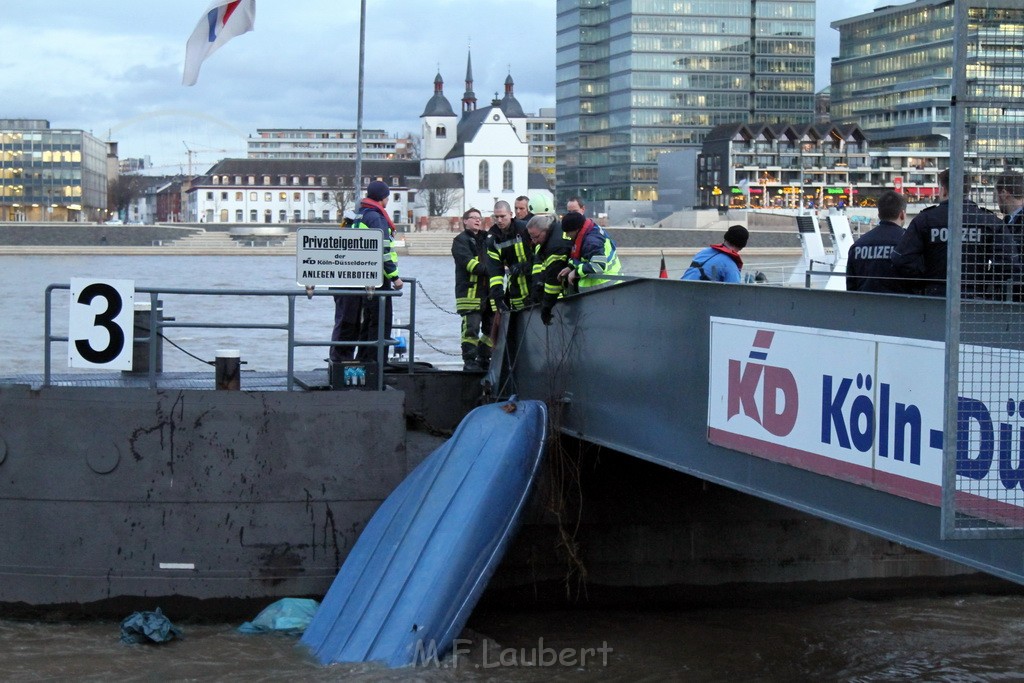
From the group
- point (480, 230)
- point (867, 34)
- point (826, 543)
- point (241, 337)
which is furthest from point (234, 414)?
point (867, 34)

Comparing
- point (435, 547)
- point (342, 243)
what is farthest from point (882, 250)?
point (342, 243)

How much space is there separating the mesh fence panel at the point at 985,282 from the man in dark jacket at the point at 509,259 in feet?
16.7

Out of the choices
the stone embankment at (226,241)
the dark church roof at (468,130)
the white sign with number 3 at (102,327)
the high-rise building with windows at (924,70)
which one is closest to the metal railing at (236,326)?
A: the white sign with number 3 at (102,327)

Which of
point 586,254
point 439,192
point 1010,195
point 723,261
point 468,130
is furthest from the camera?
point 468,130

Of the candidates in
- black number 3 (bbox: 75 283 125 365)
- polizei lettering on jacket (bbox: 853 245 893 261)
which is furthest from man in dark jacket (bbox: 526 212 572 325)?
black number 3 (bbox: 75 283 125 365)

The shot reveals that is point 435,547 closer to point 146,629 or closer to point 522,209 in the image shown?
point 146,629

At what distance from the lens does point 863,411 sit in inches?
245

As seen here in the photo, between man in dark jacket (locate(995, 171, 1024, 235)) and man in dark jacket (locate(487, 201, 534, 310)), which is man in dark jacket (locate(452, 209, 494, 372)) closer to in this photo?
man in dark jacket (locate(487, 201, 534, 310))

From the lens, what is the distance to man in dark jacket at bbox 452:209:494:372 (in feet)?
39.7

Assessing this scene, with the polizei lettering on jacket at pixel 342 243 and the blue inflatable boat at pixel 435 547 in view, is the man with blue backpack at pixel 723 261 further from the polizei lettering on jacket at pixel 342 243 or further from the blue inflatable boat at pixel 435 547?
the polizei lettering on jacket at pixel 342 243

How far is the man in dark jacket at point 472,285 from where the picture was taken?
1209 centimetres

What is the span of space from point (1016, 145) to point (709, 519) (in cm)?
623

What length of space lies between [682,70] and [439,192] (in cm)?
3970

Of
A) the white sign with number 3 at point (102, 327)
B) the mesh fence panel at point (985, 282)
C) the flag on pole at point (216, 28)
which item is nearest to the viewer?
the mesh fence panel at point (985, 282)
